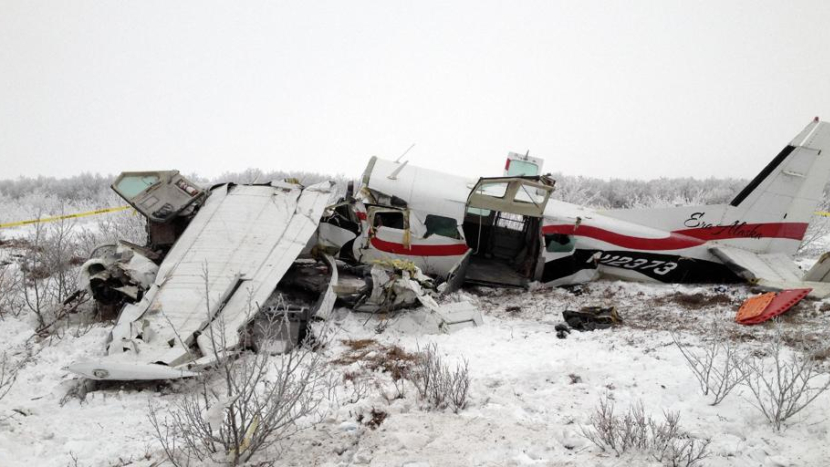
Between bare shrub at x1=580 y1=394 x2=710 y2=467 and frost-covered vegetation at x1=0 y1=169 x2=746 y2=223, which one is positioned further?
frost-covered vegetation at x1=0 y1=169 x2=746 y2=223

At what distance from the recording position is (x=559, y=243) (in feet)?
31.0

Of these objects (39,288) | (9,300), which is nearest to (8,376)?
(9,300)

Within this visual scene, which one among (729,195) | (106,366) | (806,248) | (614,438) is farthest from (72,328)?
(729,195)

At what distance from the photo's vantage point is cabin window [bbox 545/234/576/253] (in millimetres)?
9367

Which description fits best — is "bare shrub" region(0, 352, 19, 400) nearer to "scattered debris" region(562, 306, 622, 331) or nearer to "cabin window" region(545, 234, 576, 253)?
"scattered debris" region(562, 306, 622, 331)

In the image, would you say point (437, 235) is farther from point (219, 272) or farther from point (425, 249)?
point (219, 272)

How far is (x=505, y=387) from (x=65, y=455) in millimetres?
3834

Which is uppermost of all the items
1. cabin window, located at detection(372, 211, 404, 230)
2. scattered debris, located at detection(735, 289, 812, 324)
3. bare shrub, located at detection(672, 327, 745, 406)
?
cabin window, located at detection(372, 211, 404, 230)

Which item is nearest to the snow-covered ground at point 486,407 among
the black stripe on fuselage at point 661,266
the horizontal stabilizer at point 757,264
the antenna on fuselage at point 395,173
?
the horizontal stabilizer at point 757,264

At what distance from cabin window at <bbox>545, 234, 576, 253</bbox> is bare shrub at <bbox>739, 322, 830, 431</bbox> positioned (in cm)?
431

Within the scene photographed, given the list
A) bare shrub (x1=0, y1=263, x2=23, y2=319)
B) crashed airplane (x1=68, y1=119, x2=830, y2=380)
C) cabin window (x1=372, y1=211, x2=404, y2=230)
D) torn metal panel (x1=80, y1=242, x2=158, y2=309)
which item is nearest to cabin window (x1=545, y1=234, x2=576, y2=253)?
crashed airplane (x1=68, y1=119, x2=830, y2=380)

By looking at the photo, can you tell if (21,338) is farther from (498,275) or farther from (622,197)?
(622,197)

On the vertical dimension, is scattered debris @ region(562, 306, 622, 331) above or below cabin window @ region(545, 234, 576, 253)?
below

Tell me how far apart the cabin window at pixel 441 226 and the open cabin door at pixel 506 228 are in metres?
0.54
